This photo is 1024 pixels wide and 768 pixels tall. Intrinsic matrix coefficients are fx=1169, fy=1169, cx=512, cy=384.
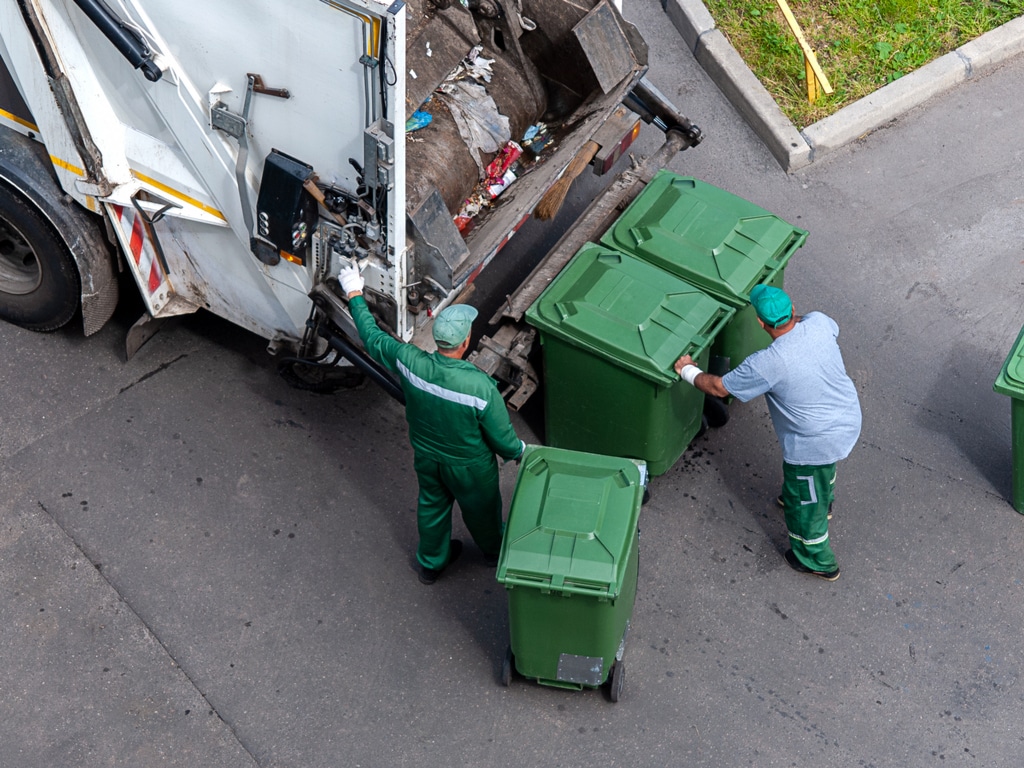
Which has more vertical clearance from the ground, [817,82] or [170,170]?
[170,170]

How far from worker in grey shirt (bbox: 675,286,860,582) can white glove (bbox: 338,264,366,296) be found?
1257mm

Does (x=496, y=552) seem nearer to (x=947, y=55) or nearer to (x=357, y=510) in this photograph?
(x=357, y=510)

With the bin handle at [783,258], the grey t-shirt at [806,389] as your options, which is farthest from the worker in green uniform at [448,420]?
the bin handle at [783,258]

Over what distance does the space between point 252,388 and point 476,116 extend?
158 cm

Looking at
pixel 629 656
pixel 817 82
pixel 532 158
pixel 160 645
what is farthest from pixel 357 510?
pixel 817 82

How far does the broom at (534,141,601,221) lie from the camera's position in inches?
205

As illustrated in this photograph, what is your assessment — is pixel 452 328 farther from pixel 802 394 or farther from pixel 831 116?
pixel 831 116

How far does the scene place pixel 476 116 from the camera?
5152 mm

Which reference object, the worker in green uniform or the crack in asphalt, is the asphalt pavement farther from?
the worker in green uniform

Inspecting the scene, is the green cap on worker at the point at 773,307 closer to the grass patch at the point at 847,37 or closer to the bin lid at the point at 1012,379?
the bin lid at the point at 1012,379

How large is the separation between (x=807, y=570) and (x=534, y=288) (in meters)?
1.60

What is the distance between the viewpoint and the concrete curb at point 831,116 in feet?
21.2

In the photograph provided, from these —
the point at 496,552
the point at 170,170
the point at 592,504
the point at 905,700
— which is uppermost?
the point at 170,170

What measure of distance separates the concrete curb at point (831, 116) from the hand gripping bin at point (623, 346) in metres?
2.11
